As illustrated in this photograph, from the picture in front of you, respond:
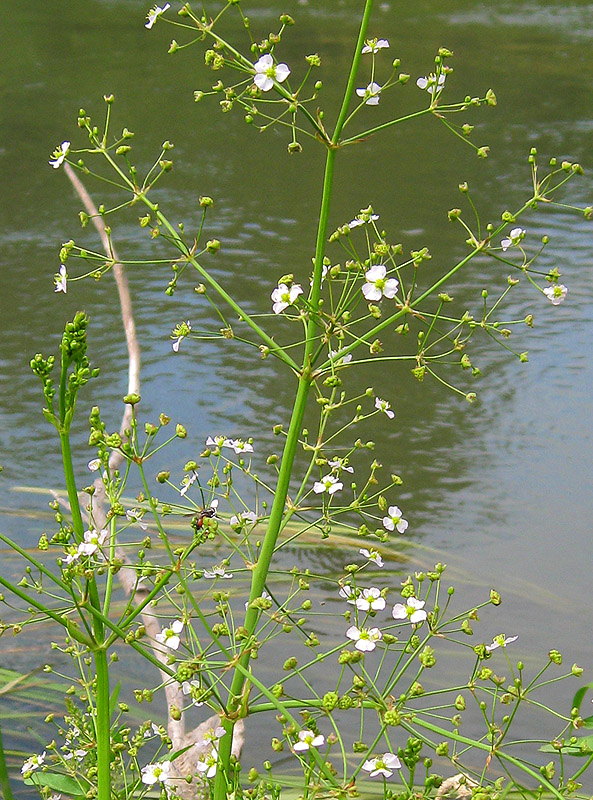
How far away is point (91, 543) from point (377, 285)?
0.28 meters

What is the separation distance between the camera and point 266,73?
0.74 m

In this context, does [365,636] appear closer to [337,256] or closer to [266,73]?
→ [266,73]

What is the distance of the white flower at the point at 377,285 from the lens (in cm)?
74

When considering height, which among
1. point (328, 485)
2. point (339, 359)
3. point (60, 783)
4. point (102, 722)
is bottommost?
point (60, 783)

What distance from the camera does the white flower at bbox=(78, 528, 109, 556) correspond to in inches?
27.9

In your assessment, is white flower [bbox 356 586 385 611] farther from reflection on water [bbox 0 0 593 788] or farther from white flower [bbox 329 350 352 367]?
reflection on water [bbox 0 0 593 788]

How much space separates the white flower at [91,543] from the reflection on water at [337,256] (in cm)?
98

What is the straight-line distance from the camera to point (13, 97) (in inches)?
158

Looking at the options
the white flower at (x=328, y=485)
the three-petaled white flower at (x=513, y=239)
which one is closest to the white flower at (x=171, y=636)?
the white flower at (x=328, y=485)

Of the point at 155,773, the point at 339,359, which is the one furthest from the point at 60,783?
the point at 339,359

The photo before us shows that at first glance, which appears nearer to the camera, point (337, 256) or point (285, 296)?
point (285, 296)

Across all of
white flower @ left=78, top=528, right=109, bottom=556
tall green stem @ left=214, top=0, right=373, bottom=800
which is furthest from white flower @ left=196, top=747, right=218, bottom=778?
white flower @ left=78, top=528, right=109, bottom=556

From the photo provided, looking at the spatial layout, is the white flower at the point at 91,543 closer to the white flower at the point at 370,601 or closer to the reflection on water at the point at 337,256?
the white flower at the point at 370,601

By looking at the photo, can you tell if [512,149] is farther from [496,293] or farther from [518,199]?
[496,293]
